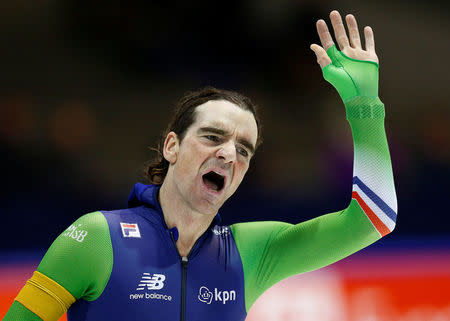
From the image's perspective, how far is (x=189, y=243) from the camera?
2604 millimetres

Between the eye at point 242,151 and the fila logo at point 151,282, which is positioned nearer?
the fila logo at point 151,282

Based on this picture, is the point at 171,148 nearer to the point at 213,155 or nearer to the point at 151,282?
the point at 213,155

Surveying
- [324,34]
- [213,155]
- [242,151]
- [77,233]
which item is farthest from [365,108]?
[77,233]

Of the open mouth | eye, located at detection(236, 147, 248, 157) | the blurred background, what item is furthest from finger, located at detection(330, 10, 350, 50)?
the blurred background

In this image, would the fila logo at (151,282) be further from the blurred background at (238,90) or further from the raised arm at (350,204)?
the blurred background at (238,90)

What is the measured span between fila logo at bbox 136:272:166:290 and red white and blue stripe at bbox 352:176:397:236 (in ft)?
2.93

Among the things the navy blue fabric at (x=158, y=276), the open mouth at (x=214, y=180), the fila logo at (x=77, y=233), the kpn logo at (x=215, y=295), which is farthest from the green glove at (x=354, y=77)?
the fila logo at (x=77, y=233)

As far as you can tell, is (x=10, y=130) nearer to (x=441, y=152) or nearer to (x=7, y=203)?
(x=7, y=203)

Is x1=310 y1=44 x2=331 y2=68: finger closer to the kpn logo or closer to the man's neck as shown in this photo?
the man's neck

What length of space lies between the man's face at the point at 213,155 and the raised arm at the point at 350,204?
32 cm

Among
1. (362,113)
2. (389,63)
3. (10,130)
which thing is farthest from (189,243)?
(389,63)

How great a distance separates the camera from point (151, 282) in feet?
7.86

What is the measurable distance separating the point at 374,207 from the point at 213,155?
2.36 ft

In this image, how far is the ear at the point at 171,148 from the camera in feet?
8.92
